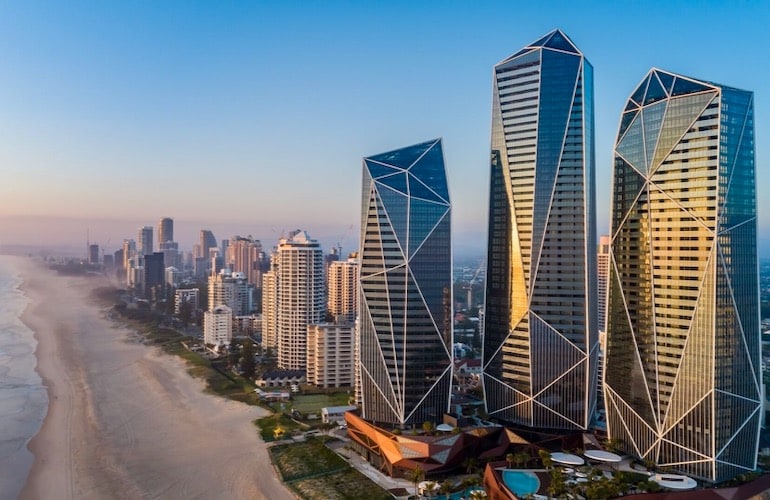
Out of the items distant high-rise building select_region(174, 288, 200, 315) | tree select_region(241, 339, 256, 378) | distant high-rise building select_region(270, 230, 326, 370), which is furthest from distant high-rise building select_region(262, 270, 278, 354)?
distant high-rise building select_region(174, 288, 200, 315)

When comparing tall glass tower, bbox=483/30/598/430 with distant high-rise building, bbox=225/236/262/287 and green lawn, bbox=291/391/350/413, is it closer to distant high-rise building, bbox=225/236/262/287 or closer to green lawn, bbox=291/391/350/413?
green lawn, bbox=291/391/350/413

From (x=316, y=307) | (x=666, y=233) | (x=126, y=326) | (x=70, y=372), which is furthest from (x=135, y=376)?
(x=666, y=233)

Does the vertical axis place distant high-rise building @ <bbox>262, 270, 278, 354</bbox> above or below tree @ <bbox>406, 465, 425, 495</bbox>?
above

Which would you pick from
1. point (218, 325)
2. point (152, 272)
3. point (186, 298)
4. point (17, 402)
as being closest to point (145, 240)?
point (152, 272)

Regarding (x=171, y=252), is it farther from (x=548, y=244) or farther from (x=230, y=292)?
(x=548, y=244)

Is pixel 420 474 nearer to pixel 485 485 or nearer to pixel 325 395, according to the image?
pixel 485 485

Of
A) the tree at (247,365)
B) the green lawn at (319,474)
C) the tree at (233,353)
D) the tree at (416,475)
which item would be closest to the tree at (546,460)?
the tree at (416,475)
